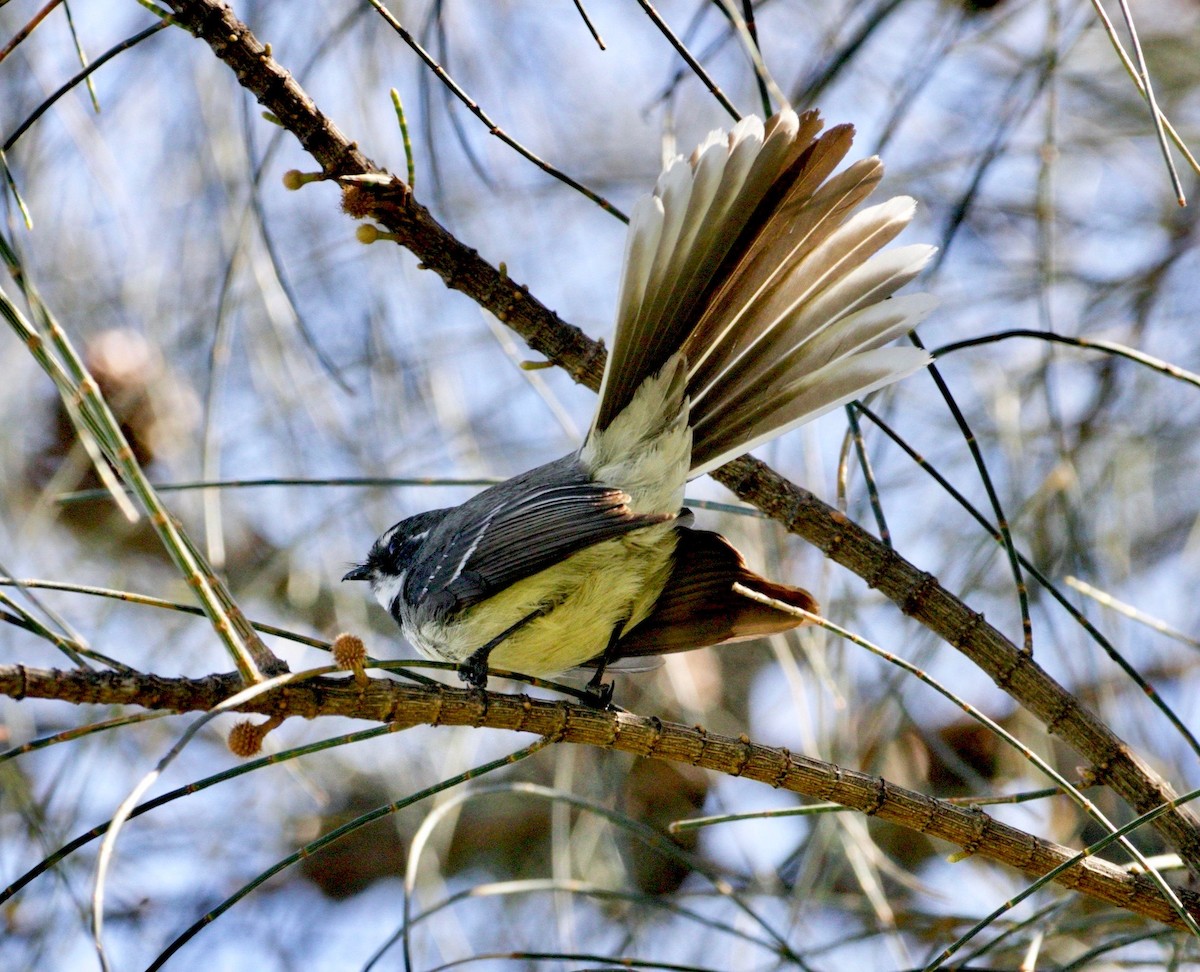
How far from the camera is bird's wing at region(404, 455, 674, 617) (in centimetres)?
219

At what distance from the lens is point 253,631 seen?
1.26 m

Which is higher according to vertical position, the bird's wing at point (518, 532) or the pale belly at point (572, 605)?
the bird's wing at point (518, 532)

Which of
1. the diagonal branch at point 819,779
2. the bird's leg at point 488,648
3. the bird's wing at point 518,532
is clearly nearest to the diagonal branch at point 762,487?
the diagonal branch at point 819,779

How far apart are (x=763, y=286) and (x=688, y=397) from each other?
0.25 metres

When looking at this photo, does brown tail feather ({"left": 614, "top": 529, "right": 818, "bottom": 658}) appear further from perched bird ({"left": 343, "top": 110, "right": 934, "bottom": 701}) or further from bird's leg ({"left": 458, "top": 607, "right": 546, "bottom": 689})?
bird's leg ({"left": 458, "top": 607, "right": 546, "bottom": 689})

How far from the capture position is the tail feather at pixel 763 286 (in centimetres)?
195

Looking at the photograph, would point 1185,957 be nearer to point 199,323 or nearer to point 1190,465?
point 1190,465

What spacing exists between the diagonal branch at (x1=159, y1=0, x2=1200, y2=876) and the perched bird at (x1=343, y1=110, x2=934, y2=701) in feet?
0.53

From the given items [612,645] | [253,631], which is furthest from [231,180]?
[253,631]

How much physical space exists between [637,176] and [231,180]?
1130 millimetres

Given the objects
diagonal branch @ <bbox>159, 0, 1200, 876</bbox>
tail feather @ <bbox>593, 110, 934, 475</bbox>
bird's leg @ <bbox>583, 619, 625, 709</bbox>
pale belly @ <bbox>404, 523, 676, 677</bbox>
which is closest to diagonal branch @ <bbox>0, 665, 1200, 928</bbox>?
diagonal branch @ <bbox>159, 0, 1200, 876</bbox>

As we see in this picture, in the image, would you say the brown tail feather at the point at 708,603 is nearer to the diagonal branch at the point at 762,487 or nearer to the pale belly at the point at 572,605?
the pale belly at the point at 572,605

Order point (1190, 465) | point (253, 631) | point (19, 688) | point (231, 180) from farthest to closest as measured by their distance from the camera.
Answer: point (1190, 465) < point (231, 180) < point (253, 631) < point (19, 688)

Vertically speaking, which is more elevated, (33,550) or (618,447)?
(33,550)
